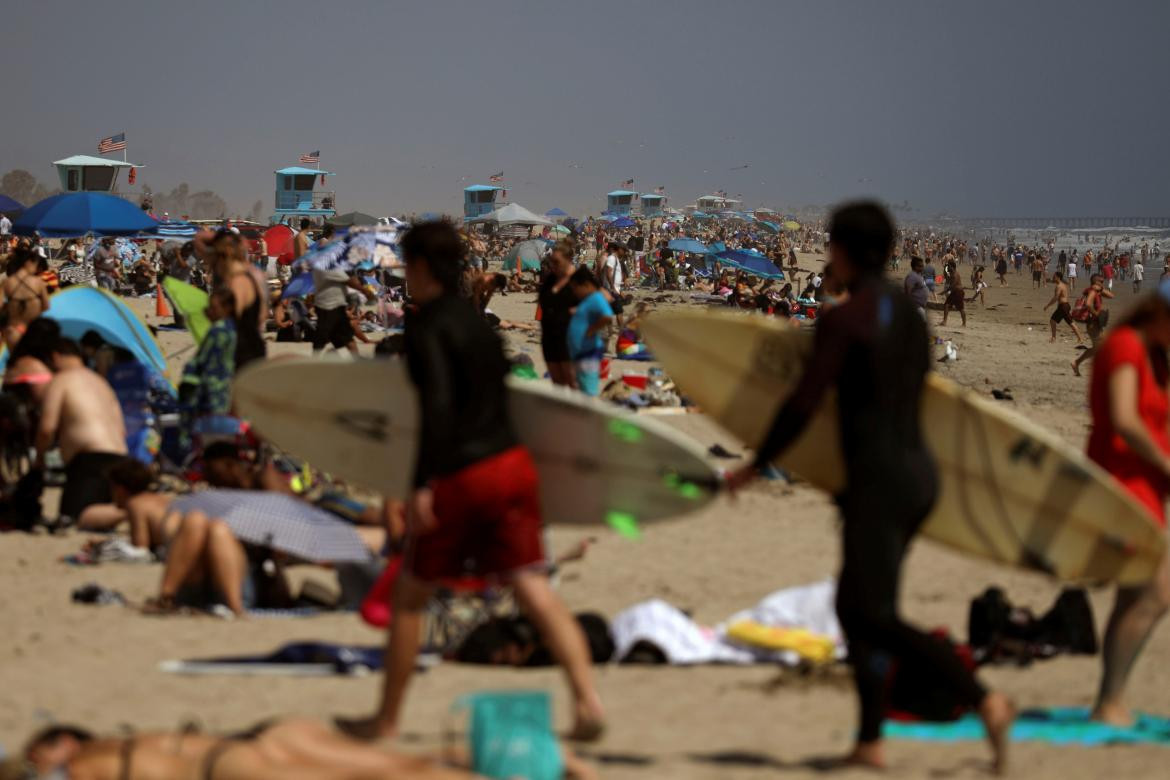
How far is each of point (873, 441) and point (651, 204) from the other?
10327 centimetres

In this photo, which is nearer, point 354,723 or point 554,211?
point 354,723

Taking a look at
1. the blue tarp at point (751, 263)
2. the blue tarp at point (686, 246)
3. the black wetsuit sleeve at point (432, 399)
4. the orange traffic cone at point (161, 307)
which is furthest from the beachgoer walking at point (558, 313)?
the blue tarp at point (686, 246)

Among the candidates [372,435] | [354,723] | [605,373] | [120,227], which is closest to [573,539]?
[372,435]

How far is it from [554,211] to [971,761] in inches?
3345

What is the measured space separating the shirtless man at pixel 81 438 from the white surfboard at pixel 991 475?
13.6ft

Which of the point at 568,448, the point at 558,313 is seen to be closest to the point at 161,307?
the point at 558,313

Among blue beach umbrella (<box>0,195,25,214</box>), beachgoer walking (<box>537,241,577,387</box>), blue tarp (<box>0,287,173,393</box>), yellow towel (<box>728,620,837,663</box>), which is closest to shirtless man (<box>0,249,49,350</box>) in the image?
blue tarp (<box>0,287,173,393</box>)

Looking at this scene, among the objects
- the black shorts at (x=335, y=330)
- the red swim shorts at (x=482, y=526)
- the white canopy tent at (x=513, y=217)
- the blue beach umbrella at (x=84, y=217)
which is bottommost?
the black shorts at (x=335, y=330)

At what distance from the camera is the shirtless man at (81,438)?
7652 millimetres

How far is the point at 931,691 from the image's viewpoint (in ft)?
15.3

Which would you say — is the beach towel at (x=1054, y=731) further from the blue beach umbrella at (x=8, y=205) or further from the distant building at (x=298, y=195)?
the distant building at (x=298, y=195)

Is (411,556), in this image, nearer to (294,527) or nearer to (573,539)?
(294,527)

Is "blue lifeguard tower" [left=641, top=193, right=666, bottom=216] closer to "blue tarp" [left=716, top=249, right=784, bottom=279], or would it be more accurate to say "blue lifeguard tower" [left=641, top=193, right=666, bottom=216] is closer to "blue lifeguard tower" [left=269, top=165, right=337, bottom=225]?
"blue lifeguard tower" [left=269, top=165, right=337, bottom=225]

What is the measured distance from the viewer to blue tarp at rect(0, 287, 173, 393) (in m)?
10.5
